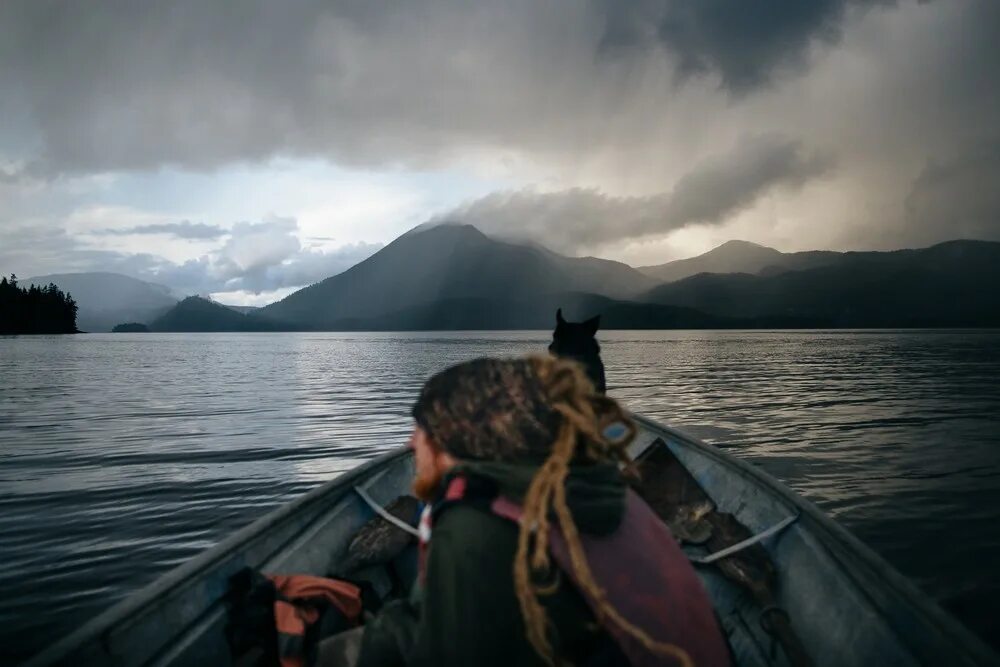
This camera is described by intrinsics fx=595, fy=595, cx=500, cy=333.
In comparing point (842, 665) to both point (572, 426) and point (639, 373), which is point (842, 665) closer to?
point (572, 426)

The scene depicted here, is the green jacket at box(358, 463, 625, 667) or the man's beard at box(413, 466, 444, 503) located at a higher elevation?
the man's beard at box(413, 466, 444, 503)

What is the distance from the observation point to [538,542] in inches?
81.0

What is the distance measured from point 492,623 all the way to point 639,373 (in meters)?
48.0

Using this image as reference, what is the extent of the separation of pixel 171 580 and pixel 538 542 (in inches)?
115

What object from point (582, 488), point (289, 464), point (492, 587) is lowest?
point (289, 464)

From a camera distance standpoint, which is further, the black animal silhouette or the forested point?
the forested point

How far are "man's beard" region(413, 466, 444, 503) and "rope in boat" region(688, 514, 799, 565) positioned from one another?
162 inches

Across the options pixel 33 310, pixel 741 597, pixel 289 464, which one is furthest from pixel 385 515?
pixel 33 310

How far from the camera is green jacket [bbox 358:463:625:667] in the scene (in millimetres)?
2111

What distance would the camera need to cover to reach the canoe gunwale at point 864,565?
10.1 ft

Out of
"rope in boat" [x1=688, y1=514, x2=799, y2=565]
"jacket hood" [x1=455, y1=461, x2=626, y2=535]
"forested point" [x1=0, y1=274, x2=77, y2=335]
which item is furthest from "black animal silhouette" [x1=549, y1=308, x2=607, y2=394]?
"forested point" [x1=0, y1=274, x2=77, y2=335]

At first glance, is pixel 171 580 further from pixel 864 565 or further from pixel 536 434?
pixel 864 565

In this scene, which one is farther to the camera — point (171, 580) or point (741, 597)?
point (741, 597)

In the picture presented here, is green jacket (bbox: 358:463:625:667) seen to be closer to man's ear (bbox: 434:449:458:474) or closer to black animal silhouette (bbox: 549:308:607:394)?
man's ear (bbox: 434:449:458:474)
